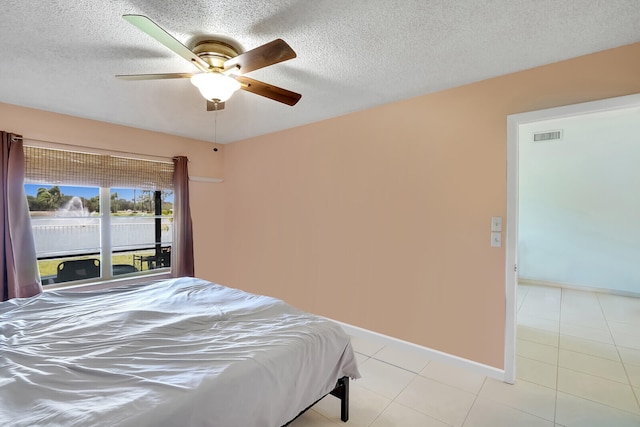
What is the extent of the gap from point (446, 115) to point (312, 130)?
151 cm

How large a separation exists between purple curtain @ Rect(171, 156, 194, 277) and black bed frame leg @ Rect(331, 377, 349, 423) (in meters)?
2.80

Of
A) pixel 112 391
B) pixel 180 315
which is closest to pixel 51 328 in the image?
pixel 180 315

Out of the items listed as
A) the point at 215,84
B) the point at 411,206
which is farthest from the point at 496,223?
the point at 215,84

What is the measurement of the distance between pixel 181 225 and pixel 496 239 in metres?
3.62

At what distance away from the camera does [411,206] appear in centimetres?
271

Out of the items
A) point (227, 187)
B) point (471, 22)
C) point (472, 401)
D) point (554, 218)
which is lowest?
point (472, 401)

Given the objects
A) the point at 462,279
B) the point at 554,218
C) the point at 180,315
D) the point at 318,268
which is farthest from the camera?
the point at 554,218

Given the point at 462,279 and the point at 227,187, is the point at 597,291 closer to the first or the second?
the point at 462,279

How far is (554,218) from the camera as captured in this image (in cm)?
489

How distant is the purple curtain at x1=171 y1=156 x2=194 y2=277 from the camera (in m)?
3.87

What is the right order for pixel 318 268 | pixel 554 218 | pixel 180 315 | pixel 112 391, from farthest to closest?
pixel 554 218, pixel 318 268, pixel 180 315, pixel 112 391

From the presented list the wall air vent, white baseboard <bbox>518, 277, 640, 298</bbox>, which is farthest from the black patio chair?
the wall air vent

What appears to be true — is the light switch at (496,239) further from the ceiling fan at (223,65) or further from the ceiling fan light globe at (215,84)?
the ceiling fan light globe at (215,84)

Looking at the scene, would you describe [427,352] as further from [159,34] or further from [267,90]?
[159,34]
